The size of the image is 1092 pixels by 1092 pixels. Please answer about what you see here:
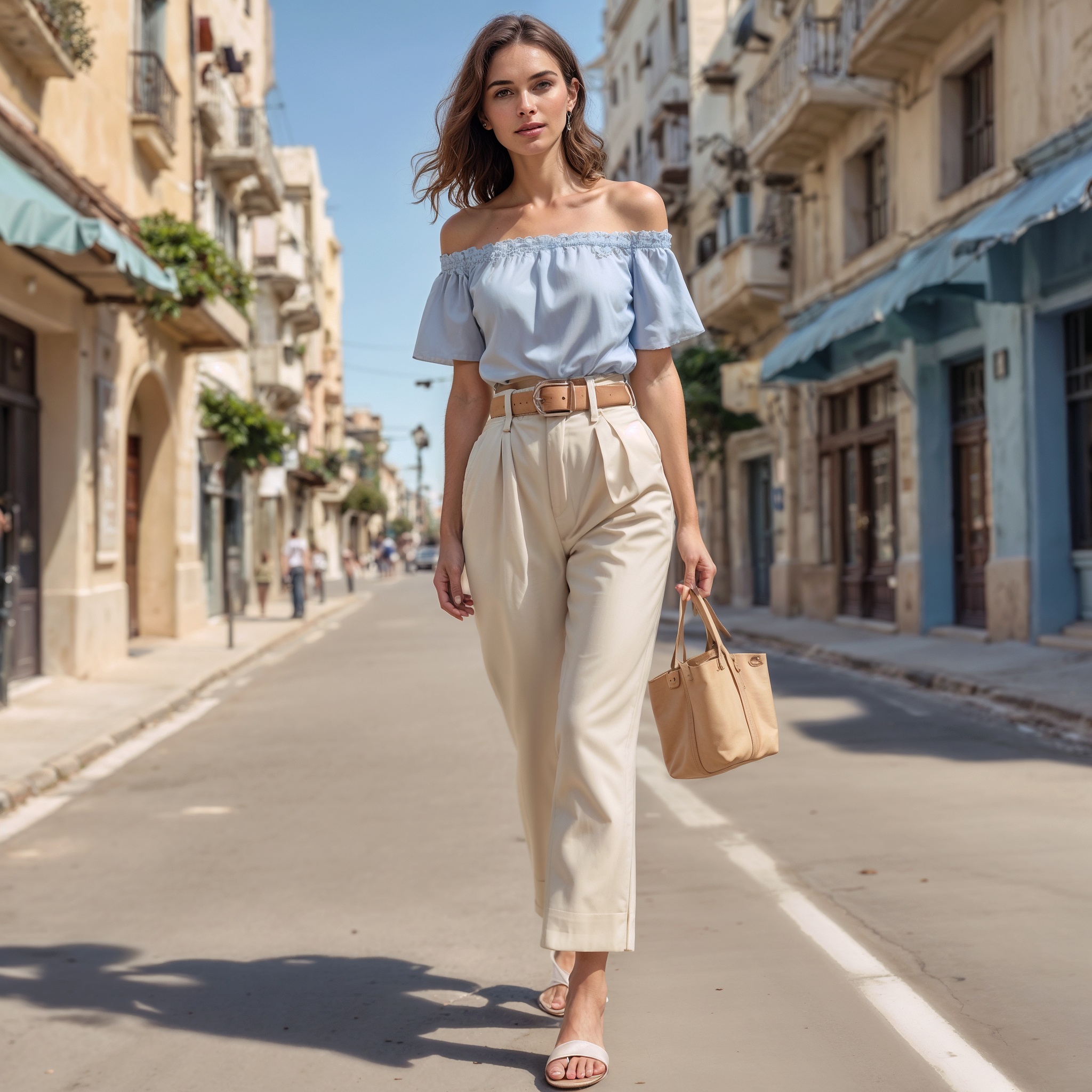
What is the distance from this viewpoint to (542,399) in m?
2.93

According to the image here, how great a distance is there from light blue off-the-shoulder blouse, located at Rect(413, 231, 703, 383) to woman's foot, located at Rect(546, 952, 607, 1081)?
49.7 inches

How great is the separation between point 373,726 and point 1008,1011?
22.0 ft

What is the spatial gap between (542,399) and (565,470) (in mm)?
173

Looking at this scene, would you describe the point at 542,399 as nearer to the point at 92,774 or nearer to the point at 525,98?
the point at 525,98

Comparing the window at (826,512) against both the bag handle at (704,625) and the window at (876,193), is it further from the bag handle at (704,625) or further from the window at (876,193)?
the bag handle at (704,625)

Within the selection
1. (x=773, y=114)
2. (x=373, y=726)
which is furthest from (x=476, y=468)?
(x=773, y=114)

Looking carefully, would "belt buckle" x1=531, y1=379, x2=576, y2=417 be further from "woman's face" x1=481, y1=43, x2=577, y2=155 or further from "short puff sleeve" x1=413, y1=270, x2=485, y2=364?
"woman's face" x1=481, y1=43, x2=577, y2=155

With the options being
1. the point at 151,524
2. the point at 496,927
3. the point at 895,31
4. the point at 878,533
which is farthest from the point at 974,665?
the point at 151,524

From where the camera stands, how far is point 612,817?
9.24 ft

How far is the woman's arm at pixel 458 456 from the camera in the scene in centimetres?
310

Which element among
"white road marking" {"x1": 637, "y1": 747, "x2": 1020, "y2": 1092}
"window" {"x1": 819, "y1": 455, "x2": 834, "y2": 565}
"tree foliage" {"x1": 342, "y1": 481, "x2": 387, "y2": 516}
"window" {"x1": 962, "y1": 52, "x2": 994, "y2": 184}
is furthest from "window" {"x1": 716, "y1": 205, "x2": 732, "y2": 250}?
"tree foliage" {"x1": 342, "y1": 481, "x2": 387, "y2": 516}

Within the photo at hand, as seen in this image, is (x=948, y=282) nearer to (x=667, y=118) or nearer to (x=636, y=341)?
(x=636, y=341)

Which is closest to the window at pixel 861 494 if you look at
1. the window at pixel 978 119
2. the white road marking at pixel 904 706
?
the window at pixel 978 119

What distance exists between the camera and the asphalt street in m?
2.92
